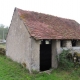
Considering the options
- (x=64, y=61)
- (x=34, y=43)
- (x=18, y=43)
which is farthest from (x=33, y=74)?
(x=18, y=43)

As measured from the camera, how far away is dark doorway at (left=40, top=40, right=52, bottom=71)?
12109 mm

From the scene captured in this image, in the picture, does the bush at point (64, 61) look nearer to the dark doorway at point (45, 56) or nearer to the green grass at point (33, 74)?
the green grass at point (33, 74)

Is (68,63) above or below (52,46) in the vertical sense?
below

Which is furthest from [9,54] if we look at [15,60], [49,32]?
[49,32]

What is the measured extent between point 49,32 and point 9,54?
589 cm

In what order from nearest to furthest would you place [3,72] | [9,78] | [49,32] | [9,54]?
[9,78] < [3,72] < [49,32] < [9,54]

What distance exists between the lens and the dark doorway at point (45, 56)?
12.1 m

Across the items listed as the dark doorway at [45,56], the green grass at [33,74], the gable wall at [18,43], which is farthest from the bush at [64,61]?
the gable wall at [18,43]

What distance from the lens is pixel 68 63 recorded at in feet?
38.5

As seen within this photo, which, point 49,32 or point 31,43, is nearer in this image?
point 31,43

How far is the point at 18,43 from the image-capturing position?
506 inches

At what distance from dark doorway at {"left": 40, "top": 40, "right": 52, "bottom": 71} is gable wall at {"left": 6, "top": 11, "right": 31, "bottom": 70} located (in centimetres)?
161

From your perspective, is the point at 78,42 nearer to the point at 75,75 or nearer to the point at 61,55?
the point at 61,55

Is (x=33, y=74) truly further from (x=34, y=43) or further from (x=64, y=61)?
(x=64, y=61)
